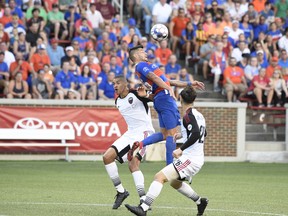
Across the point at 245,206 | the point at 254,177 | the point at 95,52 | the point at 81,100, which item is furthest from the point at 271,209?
the point at 95,52

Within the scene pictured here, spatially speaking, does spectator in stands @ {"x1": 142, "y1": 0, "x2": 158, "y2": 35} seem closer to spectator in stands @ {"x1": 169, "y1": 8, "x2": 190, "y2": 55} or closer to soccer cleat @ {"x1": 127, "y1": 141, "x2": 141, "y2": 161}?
spectator in stands @ {"x1": 169, "y1": 8, "x2": 190, "y2": 55}

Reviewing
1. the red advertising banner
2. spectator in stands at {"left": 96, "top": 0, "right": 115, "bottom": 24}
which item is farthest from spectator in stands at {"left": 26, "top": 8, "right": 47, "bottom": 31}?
the red advertising banner

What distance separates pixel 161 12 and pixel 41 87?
20.5 feet

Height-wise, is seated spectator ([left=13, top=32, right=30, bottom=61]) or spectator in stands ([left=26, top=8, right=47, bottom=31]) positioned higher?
spectator in stands ([left=26, top=8, right=47, bottom=31])

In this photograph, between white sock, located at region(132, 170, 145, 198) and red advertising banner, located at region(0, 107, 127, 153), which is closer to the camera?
white sock, located at region(132, 170, 145, 198)

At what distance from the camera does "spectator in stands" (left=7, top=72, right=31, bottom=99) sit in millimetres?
24469

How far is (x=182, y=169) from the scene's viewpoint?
12.1 m

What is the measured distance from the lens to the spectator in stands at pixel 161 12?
29438 mm

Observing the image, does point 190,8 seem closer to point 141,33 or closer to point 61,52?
point 141,33

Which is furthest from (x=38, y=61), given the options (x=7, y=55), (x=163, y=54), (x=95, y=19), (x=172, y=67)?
(x=163, y=54)

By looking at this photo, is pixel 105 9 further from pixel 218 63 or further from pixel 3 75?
pixel 3 75

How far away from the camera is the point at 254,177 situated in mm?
20234

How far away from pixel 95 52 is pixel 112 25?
5.96ft

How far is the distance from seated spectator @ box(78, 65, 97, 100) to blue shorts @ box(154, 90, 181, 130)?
10.8 meters
